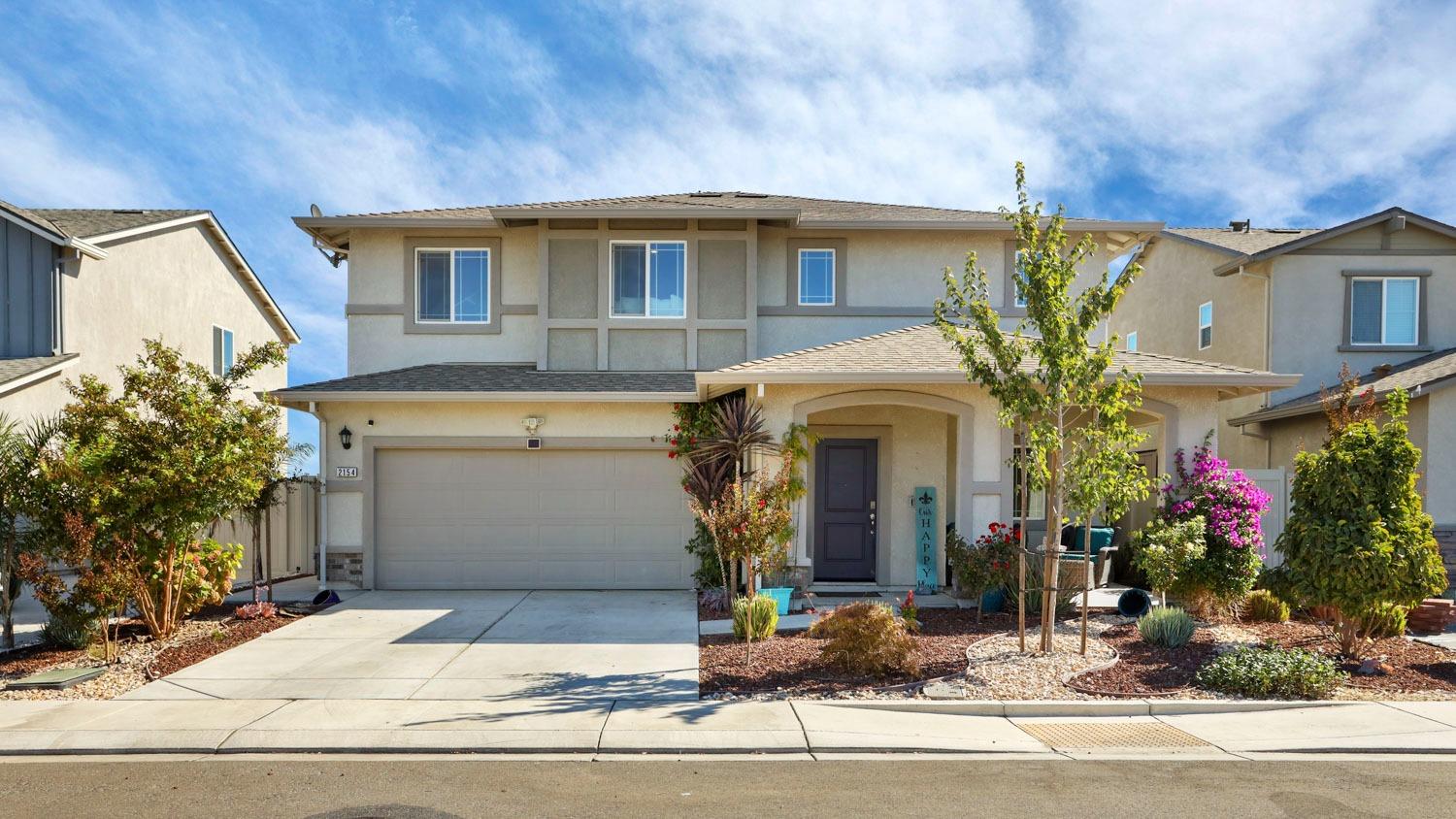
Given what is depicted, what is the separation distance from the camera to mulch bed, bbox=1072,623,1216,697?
799 centimetres

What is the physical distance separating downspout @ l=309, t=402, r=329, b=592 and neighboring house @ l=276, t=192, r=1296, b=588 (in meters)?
0.05

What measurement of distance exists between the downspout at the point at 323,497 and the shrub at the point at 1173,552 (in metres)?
11.1

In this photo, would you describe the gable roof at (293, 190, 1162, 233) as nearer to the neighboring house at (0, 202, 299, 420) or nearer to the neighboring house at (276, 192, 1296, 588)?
the neighboring house at (276, 192, 1296, 588)

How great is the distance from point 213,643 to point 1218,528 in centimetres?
1128

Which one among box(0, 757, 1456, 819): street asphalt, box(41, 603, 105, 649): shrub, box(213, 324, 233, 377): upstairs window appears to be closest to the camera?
box(0, 757, 1456, 819): street asphalt

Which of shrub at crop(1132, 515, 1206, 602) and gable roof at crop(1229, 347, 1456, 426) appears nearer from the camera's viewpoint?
shrub at crop(1132, 515, 1206, 602)

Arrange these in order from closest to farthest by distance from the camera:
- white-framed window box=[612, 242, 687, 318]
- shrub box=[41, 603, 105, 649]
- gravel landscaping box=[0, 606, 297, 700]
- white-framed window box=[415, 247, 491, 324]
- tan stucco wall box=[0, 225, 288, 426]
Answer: gravel landscaping box=[0, 606, 297, 700], shrub box=[41, 603, 105, 649], white-framed window box=[612, 242, 687, 318], white-framed window box=[415, 247, 491, 324], tan stucco wall box=[0, 225, 288, 426]

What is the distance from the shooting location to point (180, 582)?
10.2 meters

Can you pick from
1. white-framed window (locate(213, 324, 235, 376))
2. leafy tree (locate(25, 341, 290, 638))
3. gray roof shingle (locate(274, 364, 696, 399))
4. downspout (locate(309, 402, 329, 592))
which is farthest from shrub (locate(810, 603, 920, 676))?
white-framed window (locate(213, 324, 235, 376))

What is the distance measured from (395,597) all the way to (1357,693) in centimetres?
1139

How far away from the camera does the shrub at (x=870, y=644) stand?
8242 millimetres

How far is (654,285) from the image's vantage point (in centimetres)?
1482

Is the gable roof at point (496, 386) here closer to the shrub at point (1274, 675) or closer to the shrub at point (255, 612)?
the shrub at point (255, 612)

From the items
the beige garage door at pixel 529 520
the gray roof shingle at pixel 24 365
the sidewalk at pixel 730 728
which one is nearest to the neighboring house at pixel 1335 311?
the sidewalk at pixel 730 728
